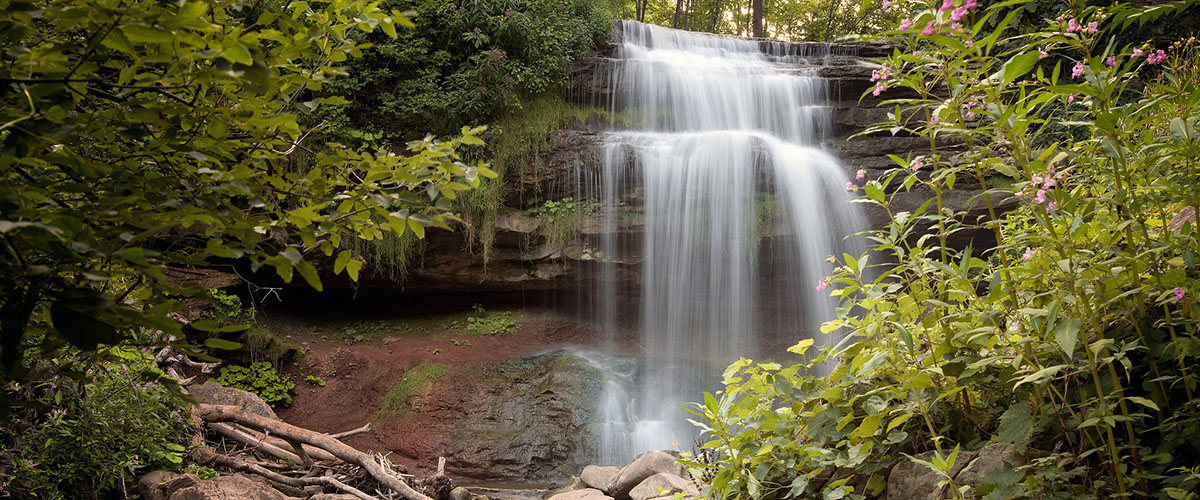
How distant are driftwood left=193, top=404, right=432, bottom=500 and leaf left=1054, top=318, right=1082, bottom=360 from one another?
4441 mm

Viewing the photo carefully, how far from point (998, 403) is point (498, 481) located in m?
5.58

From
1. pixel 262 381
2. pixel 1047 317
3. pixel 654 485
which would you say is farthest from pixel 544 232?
pixel 1047 317

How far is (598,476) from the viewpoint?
20.7 ft

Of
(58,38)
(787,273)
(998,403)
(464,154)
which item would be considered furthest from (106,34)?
(787,273)

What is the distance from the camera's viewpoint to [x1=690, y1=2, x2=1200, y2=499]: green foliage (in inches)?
65.6

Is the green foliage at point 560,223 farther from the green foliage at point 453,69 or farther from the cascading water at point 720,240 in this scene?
the green foliage at point 453,69

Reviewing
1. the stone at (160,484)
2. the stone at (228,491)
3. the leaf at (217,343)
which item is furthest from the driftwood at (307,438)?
the leaf at (217,343)

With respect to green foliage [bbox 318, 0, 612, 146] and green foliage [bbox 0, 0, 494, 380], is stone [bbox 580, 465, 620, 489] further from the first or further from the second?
green foliage [bbox 318, 0, 612, 146]

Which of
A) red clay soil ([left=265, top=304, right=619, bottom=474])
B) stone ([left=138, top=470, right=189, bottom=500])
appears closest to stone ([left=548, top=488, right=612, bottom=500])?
red clay soil ([left=265, top=304, right=619, bottom=474])

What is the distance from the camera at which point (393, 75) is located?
Result: 31.8 feet

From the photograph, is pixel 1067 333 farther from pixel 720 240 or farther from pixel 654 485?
pixel 720 240

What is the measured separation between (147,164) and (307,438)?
14.1 ft

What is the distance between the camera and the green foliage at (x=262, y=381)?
24.9ft

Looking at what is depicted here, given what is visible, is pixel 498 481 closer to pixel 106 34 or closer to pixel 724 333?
pixel 724 333
